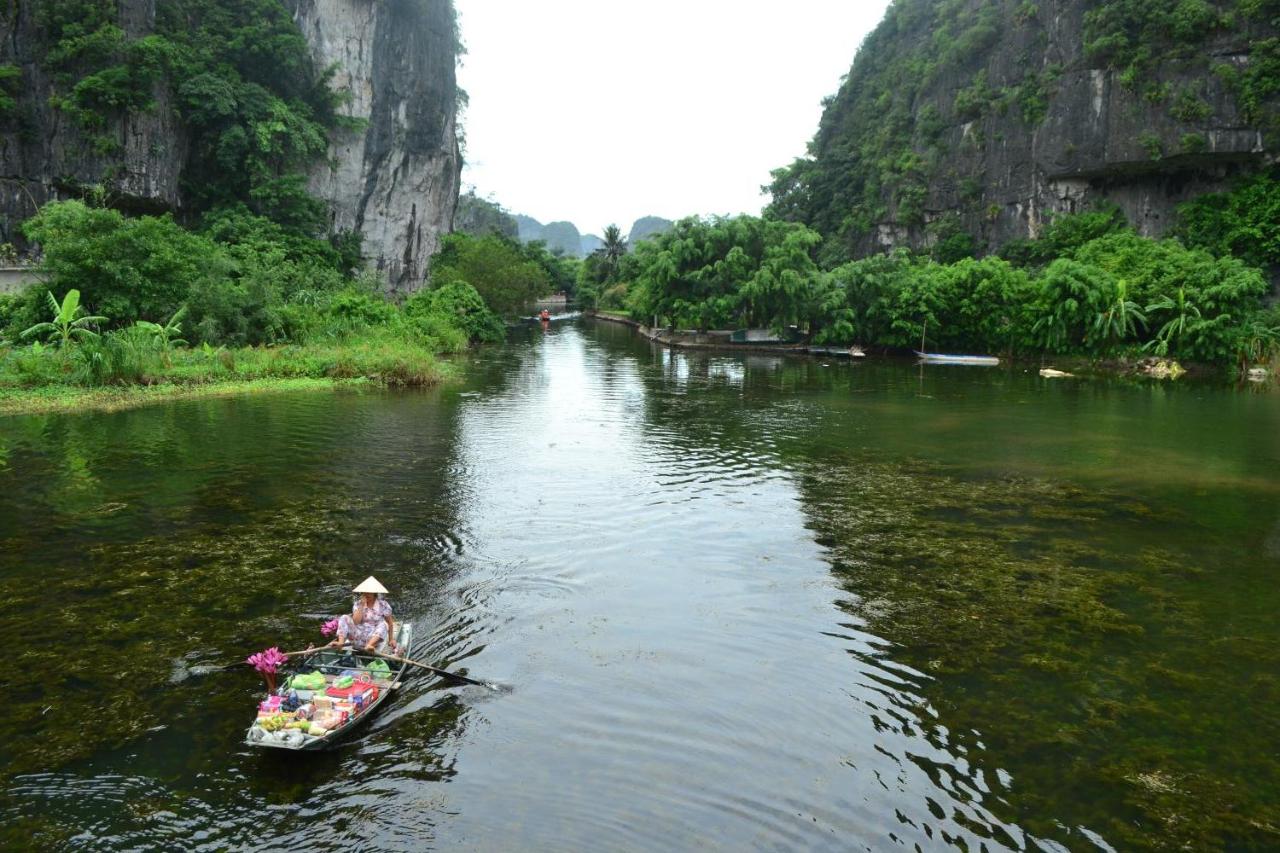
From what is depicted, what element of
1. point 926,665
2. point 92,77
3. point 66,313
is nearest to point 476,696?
point 926,665

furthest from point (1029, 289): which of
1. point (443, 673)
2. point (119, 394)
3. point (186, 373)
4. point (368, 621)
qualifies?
point (368, 621)

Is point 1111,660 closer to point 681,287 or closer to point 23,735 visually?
point 23,735

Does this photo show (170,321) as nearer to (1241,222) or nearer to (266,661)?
(266,661)

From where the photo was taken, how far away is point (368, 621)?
27.4 ft

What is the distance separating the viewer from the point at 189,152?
154ft

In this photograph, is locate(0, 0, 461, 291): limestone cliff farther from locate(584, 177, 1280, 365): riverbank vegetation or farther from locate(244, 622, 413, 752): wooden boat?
locate(244, 622, 413, 752): wooden boat

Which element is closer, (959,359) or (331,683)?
(331,683)

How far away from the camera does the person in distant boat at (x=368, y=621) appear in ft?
27.1

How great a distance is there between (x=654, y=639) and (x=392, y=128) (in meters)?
58.6

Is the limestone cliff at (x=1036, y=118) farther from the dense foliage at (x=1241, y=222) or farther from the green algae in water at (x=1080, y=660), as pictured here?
the green algae in water at (x=1080, y=660)

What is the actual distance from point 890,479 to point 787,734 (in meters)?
10.5

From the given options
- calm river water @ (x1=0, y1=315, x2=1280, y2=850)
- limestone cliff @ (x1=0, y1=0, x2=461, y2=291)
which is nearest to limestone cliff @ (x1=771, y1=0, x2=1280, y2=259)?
limestone cliff @ (x1=0, y1=0, x2=461, y2=291)

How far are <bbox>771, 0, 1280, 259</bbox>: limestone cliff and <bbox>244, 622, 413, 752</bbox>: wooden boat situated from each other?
5454 centimetres

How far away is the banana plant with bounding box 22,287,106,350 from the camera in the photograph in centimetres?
2481
